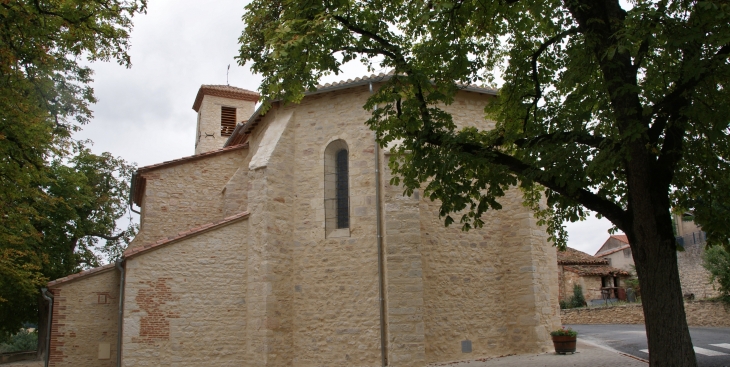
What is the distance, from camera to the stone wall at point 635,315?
1989 centimetres

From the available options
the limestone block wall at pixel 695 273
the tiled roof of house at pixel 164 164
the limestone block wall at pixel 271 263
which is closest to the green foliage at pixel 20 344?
the tiled roof of house at pixel 164 164

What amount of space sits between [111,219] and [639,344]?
2204cm

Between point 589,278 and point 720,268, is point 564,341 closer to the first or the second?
point 720,268

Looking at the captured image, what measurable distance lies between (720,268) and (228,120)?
825 inches

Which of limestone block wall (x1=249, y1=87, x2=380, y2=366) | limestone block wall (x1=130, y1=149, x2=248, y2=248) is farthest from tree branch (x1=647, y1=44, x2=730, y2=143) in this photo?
limestone block wall (x1=130, y1=149, x2=248, y2=248)

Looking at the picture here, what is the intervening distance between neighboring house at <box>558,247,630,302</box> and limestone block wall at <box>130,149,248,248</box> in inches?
742

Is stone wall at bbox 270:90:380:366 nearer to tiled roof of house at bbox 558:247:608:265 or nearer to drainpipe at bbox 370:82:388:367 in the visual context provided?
drainpipe at bbox 370:82:388:367

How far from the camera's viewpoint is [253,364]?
38.1 feet

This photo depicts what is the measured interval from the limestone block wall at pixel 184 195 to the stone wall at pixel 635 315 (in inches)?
601

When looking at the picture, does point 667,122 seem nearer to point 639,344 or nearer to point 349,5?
point 349,5

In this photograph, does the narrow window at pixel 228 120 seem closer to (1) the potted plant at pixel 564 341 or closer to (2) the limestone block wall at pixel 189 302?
(2) the limestone block wall at pixel 189 302

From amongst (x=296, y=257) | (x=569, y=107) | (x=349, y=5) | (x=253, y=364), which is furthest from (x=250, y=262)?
(x=569, y=107)

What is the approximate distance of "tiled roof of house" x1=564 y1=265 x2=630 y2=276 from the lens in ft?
93.1

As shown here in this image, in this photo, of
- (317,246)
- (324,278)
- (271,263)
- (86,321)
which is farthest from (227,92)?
(324,278)
